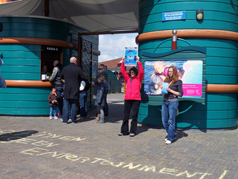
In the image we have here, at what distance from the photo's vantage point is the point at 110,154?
199 inches

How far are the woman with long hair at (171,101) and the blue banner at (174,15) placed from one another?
1.79m

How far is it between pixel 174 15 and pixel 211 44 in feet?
4.02

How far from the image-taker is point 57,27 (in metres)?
9.66

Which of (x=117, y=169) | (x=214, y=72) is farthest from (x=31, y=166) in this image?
(x=214, y=72)

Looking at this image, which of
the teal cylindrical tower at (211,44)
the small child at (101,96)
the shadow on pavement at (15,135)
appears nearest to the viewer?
the shadow on pavement at (15,135)

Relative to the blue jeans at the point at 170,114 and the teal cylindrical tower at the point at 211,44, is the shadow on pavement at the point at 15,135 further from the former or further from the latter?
the blue jeans at the point at 170,114

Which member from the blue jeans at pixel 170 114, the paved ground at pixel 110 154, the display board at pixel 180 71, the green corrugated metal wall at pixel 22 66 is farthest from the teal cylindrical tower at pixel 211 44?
the green corrugated metal wall at pixel 22 66

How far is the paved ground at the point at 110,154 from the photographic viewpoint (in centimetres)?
412

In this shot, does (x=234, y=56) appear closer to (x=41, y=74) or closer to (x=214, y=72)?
(x=214, y=72)

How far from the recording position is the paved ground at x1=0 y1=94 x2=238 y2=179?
13.5 ft

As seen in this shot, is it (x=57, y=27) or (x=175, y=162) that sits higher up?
(x=57, y=27)

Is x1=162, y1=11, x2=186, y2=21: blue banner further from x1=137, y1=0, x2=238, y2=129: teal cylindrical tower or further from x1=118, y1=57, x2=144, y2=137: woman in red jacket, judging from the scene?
x1=118, y1=57, x2=144, y2=137: woman in red jacket

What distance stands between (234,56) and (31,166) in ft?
19.2

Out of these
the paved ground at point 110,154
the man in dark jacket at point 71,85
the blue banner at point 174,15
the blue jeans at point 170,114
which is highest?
the blue banner at point 174,15
